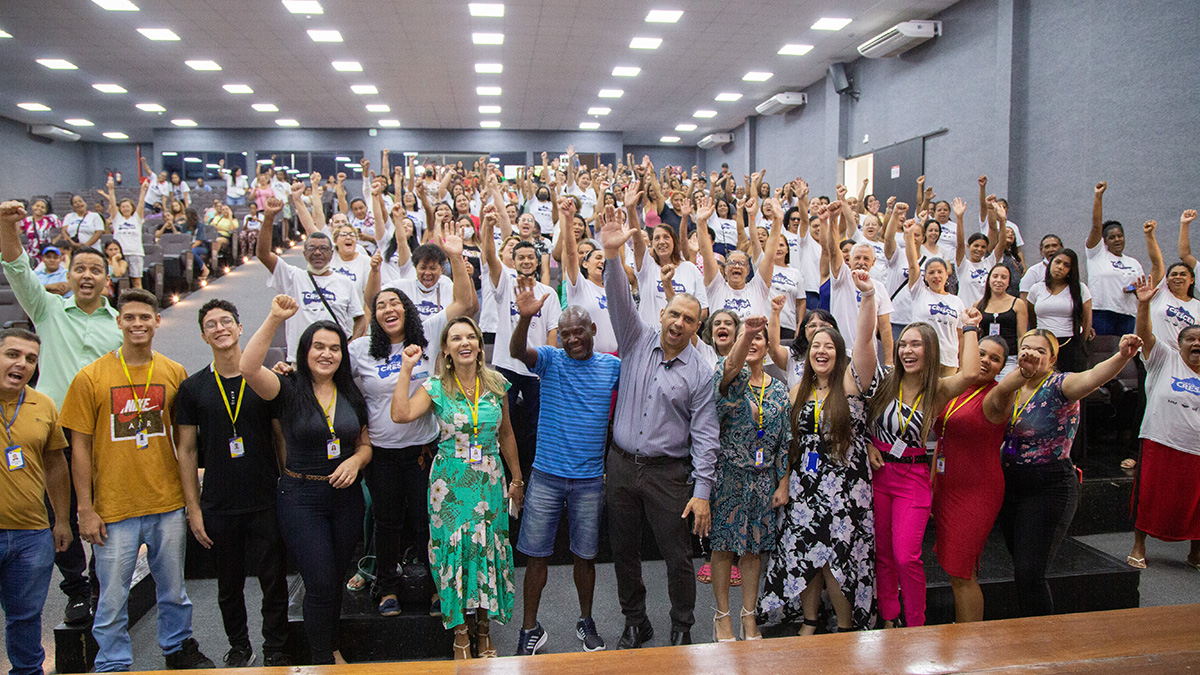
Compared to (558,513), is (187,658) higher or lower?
lower

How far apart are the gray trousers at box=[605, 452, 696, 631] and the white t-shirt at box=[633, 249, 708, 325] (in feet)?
5.64

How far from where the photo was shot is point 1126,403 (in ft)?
17.0

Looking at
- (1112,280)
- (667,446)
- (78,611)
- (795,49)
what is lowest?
(78,611)

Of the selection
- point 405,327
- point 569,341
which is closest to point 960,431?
point 569,341

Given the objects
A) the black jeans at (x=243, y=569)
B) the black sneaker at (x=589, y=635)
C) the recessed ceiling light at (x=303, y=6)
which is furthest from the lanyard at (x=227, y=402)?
→ the recessed ceiling light at (x=303, y=6)

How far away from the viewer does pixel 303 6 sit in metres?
9.13

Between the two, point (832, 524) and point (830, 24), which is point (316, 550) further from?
point (830, 24)

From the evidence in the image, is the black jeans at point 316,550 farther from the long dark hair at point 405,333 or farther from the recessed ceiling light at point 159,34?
the recessed ceiling light at point 159,34

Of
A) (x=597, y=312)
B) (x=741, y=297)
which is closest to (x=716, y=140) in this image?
(x=741, y=297)

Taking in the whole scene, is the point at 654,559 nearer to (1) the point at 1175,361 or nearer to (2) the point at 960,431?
(2) the point at 960,431

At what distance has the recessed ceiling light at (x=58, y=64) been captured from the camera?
1180cm

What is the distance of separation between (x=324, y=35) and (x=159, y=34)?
2423mm

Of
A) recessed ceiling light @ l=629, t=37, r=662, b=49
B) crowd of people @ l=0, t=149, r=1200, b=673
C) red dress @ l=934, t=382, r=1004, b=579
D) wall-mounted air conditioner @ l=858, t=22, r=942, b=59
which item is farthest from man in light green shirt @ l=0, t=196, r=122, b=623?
wall-mounted air conditioner @ l=858, t=22, r=942, b=59

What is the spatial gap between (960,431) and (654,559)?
1.83 m
